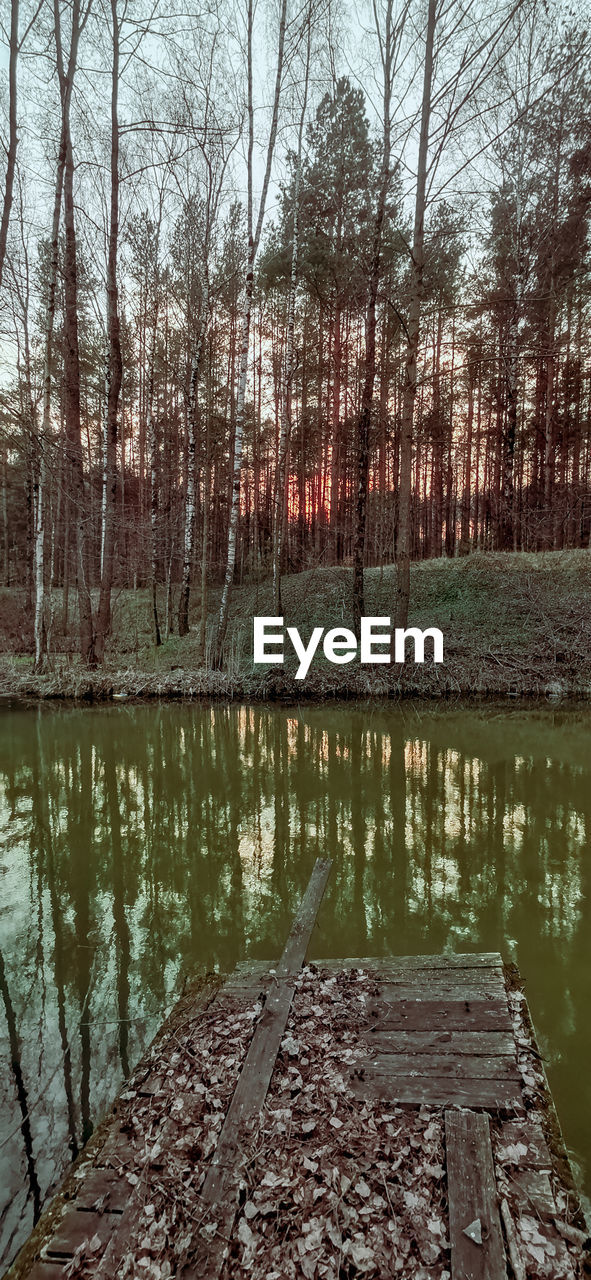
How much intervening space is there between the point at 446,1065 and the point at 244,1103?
0.96 metres

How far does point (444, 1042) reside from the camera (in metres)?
2.86

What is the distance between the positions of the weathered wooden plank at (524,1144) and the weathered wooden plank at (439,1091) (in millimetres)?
73

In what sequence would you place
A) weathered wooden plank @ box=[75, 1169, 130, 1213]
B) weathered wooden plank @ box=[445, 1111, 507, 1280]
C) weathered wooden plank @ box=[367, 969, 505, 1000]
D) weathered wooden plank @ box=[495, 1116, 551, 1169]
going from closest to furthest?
weathered wooden plank @ box=[445, 1111, 507, 1280], weathered wooden plank @ box=[75, 1169, 130, 1213], weathered wooden plank @ box=[495, 1116, 551, 1169], weathered wooden plank @ box=[367, 969, 505, 1000]

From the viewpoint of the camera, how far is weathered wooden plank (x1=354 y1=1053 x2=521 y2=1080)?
8.66 ft

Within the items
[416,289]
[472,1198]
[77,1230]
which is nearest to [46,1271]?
[77,1230]

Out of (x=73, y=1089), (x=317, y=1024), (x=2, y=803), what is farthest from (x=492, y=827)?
(x=2, y=803)

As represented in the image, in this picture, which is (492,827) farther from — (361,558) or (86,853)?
(361,558)

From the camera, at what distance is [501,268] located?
19.4 m

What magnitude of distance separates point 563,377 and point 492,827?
19.6 m

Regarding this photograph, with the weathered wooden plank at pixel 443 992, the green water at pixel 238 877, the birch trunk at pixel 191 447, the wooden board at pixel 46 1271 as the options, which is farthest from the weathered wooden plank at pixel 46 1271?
the birch trunk at pixel 191 447

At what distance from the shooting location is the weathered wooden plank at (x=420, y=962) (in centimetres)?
355

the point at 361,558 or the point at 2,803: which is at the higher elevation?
the point at 361,558

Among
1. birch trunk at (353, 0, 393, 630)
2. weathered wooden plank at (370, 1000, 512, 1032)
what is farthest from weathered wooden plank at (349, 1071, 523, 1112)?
birch trunk at (353, 0, 393, 630)

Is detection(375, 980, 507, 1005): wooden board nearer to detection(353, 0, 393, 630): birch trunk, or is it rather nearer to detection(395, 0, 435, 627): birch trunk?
detection(395, 0, 435, 627): birch trunk
